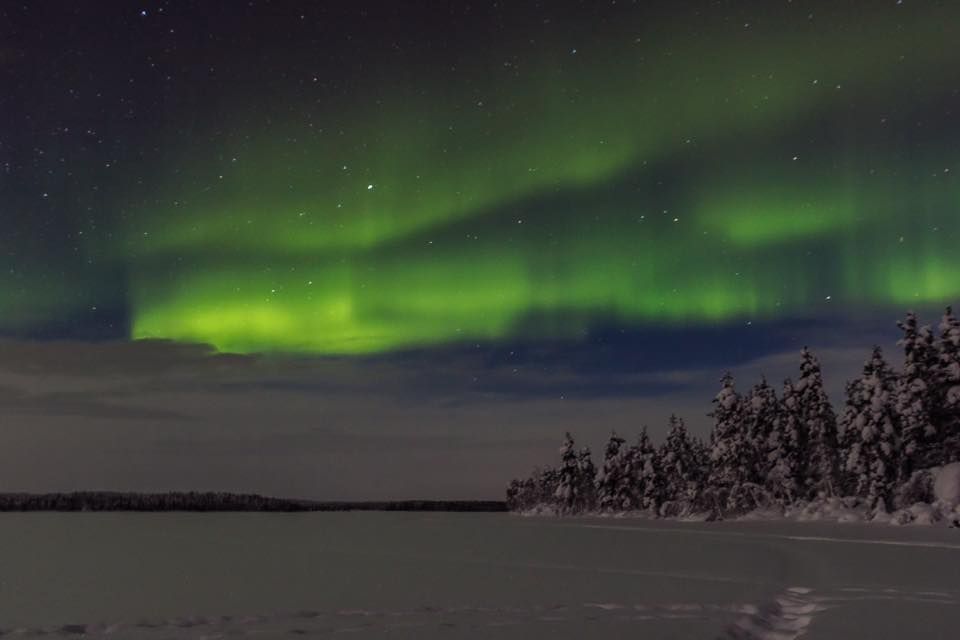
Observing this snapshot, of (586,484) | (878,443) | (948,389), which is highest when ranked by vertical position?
(948,389)

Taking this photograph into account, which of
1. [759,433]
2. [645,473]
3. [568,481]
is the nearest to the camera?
[759,433]

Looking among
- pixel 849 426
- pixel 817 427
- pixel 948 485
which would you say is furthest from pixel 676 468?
pixel 948 485

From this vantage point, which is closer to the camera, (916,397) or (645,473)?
(916,397)

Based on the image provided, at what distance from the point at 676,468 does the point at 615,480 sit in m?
8.50

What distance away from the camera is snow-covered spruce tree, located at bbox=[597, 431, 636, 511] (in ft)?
330

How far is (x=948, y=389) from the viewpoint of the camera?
54562mm

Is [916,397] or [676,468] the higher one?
[916,397]

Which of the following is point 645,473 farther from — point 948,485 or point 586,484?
point 948,485

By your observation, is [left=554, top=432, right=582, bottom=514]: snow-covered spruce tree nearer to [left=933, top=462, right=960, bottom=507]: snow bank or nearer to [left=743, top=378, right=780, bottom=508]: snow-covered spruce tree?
[left=743, top=378, right=780, bottom=508]: snow-covered spruce tree

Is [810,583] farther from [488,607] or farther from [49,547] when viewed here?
[49,547]

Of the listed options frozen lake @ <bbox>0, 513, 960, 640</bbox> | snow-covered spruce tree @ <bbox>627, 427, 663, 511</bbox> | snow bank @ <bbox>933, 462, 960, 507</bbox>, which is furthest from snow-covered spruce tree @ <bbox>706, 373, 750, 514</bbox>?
frozen lake @ <bbox>0, 513, 960, 640</bbox>

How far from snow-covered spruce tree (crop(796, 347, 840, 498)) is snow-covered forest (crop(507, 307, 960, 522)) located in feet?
0.29

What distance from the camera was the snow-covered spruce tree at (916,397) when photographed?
54.8 metres

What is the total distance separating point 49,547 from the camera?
1098 inches
